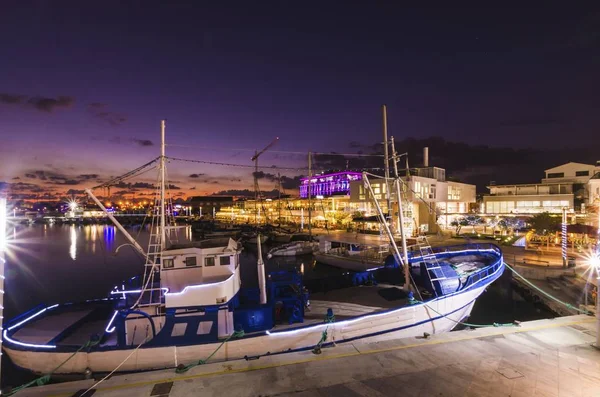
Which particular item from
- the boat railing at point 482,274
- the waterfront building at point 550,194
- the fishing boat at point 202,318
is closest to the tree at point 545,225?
the boat railing at point 482,274

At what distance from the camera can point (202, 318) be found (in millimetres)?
12758

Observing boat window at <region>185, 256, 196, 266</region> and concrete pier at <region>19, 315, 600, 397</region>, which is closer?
concrete pier at <region>19, 315, 600, 397</region>

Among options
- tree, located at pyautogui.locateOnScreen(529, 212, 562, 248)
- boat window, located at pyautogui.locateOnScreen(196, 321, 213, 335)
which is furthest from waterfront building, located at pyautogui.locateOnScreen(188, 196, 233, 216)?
boat window, located at pyautogui.locateOnScreen(196, 321, 213, 335)

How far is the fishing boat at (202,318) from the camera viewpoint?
12.2m

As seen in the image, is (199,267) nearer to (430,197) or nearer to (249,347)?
(249,347)

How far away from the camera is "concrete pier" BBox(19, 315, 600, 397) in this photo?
788 cm

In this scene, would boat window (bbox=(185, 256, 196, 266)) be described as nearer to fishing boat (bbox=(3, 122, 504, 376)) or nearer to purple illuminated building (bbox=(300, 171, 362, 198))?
fishing boat (bbox=(3, 122, 504, 376))

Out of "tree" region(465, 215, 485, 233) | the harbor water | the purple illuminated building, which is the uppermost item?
the purple illuminated building

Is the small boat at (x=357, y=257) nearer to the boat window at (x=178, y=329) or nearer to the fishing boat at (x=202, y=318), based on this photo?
the fishing boat at (x=202, y=318)

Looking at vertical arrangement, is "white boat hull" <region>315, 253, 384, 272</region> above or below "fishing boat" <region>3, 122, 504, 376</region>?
below

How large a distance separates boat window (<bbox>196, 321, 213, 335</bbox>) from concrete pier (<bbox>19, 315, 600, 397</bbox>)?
12.9 feet

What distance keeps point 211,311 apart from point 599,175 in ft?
212

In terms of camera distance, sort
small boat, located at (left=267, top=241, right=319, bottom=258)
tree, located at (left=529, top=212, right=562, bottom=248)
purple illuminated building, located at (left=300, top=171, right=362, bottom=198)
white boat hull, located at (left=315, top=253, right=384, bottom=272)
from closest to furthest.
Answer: white boat hull, located at (left=315, top=253, right=384, bottom=272)
tree, located at (left=529, top=212, right=562, bottom=248)
small boat, located at (left=267, top=241, right=319, bottom=258)
purple illuminated building, located at (left=300, top=171, right=362, bottom=198)

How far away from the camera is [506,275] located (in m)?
27.1
